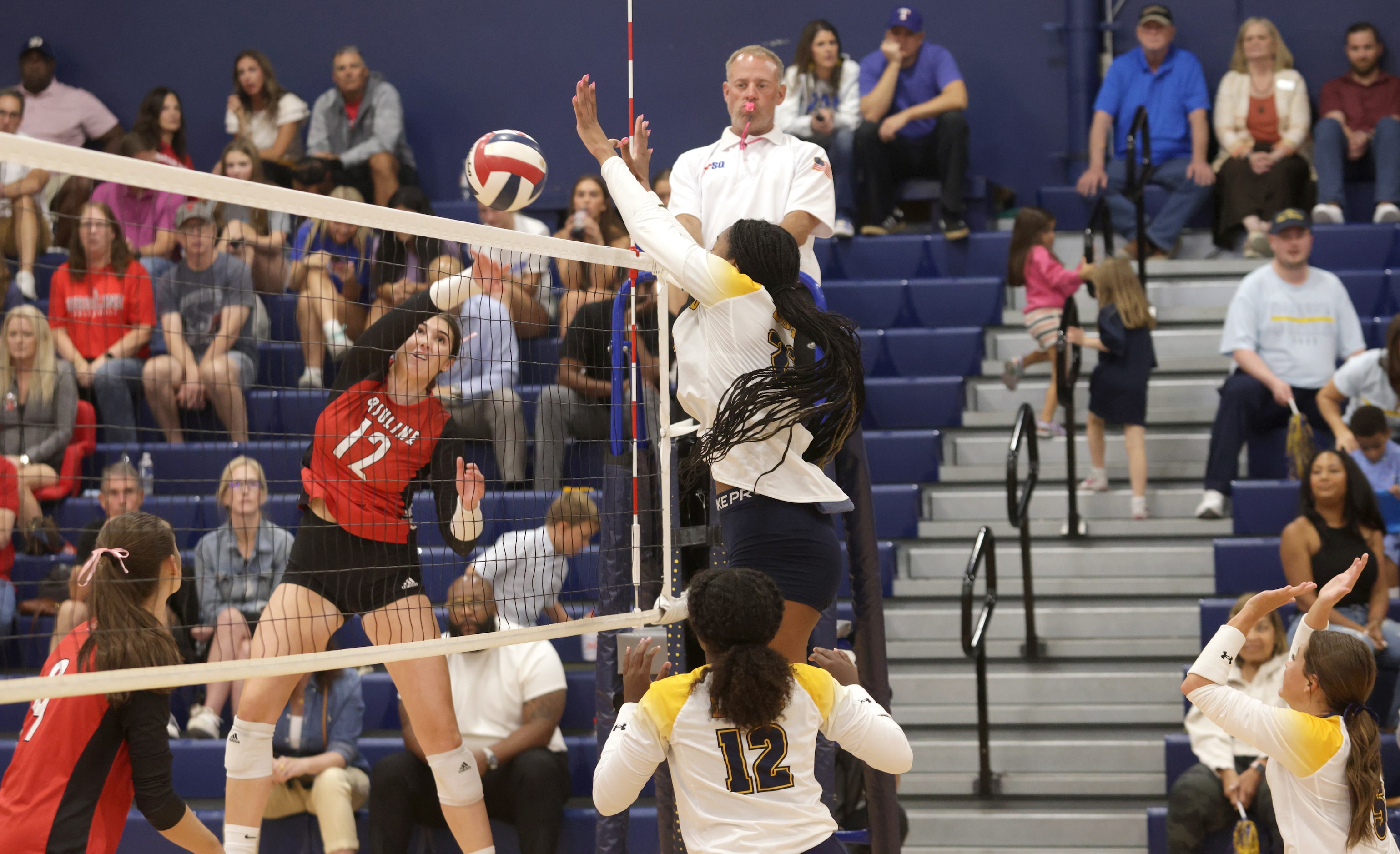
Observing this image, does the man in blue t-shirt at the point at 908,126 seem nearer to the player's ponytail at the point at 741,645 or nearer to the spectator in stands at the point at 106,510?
the spectator in stands at the point at 106,510

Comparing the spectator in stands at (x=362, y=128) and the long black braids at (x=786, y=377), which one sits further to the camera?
the spectator in stands at (x=362, y=128)

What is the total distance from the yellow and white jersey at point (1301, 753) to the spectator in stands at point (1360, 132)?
6.35 metres

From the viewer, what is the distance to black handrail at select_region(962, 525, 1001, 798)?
21.1ft

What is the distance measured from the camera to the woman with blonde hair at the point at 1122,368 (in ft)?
26.4

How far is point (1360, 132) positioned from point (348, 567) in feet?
26.4

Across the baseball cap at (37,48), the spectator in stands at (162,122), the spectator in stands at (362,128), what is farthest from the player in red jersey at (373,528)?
the baseball cap at (37,48)

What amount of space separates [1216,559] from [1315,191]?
11.6ft

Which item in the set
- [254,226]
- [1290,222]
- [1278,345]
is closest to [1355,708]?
[1278,345]

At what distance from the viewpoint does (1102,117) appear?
9.96 metres

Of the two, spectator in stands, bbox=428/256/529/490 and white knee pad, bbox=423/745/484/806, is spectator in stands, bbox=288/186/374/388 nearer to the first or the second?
spectator in stands, bbox=428/256/529/490

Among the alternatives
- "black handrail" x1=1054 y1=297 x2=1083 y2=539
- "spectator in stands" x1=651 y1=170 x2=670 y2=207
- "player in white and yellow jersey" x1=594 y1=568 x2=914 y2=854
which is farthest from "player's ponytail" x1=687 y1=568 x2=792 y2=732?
"spectator in stands" x1=651 y1=170 x2=670 y2=207

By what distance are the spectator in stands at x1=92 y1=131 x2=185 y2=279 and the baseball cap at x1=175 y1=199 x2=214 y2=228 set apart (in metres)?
0.19

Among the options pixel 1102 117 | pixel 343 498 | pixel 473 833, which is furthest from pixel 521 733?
pixel 1102 117

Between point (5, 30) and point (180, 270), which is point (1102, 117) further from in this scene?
point (5, 30)
